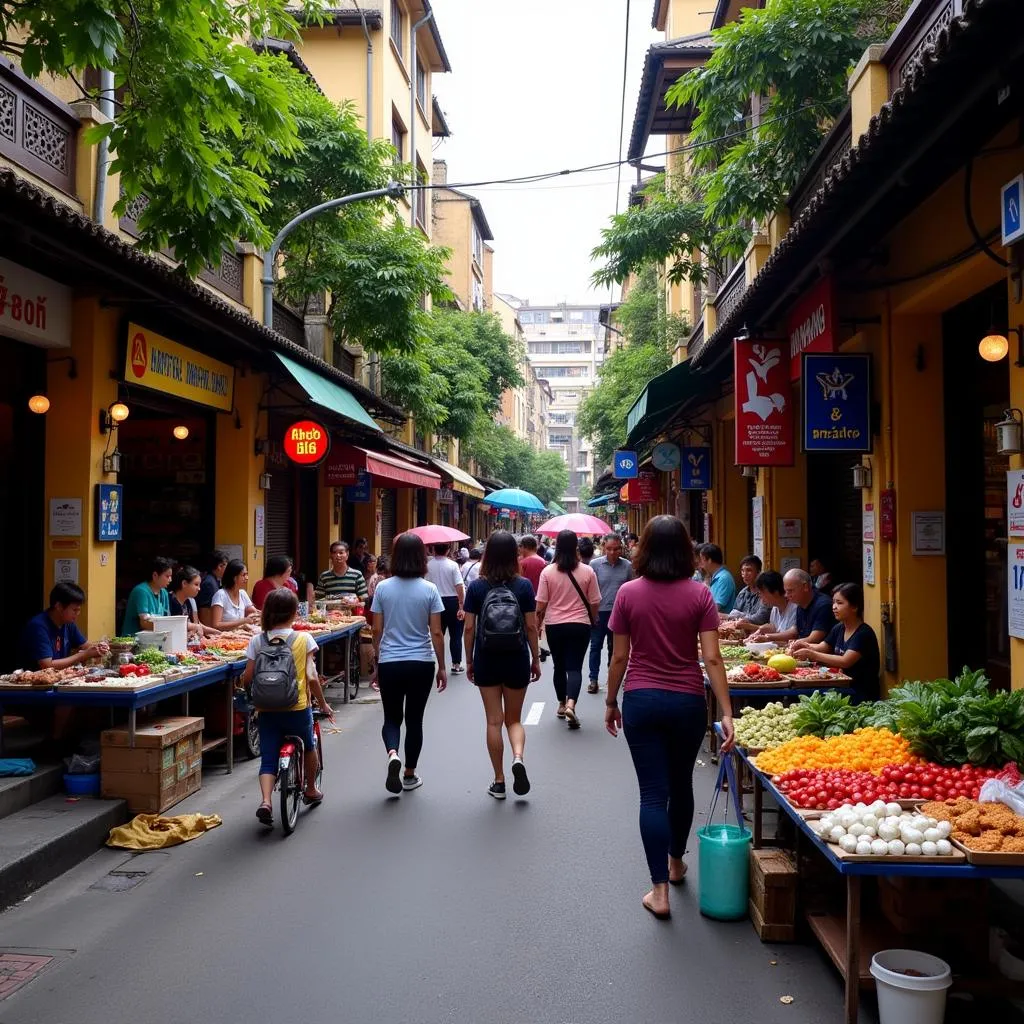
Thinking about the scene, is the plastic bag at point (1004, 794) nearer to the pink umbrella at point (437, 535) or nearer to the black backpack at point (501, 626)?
the black backpack at point (501, 626)

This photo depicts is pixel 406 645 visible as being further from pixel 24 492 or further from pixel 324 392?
pixel 324 392

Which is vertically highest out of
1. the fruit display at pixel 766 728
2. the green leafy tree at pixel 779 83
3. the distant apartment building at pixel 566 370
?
the distant apartment building at pixel 566 370

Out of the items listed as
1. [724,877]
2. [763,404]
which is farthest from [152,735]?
[763,404]

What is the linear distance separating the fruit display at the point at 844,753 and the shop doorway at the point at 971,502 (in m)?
3.38

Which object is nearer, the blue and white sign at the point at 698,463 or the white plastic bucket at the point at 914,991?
the white plastic bucket at the point at 914,991

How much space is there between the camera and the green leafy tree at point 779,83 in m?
10.8

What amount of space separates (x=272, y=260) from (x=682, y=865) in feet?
37.4

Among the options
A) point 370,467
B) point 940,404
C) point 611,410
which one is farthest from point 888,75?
point 611,410

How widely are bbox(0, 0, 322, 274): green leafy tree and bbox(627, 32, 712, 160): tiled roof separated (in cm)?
1322

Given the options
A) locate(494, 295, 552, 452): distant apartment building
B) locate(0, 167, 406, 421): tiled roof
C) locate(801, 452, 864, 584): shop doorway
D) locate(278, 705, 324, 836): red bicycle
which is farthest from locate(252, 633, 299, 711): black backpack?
locate(494, 295, 552, 452): distant apartment building

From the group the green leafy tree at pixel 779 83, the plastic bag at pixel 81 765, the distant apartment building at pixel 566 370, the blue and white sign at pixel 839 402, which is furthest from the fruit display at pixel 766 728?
the distant apartment building at pixel 566 370

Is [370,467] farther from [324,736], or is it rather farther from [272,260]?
[324,736]

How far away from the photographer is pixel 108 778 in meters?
7.32

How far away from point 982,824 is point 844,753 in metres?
1.33
